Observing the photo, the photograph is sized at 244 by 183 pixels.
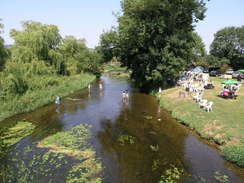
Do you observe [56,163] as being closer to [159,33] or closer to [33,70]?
[33,70]

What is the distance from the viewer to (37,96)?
21.6 m

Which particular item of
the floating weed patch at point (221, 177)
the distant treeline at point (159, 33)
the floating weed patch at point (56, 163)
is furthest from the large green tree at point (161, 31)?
the floating weed patch at point (221, 177)

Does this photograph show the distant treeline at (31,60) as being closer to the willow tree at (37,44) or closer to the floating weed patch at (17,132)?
the willow tree at (37,44)

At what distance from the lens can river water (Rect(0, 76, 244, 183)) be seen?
9.29m

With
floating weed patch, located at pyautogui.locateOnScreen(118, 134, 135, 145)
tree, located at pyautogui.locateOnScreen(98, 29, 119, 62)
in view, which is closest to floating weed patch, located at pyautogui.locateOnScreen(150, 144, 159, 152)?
floating weed patch, located at pyautogui.locateOnScreen(118, 134, 135, 145)

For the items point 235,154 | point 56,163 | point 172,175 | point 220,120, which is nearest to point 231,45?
point 220,120

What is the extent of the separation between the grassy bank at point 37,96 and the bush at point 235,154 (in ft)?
63.0

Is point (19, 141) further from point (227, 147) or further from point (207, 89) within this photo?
point (207, 89)

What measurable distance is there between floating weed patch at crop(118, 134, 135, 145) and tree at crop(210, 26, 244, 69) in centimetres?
4961

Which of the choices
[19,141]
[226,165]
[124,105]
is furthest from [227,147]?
[19,141]

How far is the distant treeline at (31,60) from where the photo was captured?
19.9 meters

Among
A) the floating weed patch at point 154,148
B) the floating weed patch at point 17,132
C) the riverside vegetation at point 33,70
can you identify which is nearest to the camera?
the floating weed patch at point 154,148

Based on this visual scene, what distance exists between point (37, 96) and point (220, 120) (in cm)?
1999

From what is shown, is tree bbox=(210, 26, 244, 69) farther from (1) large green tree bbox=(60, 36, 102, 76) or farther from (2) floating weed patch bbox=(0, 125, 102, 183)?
(2) floating weed patch bbox=(0, 125, 102, 183)
